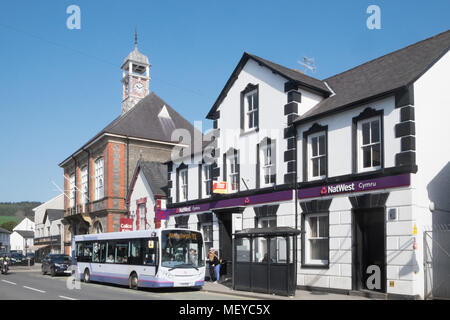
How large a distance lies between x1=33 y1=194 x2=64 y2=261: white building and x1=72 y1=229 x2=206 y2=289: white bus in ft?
138

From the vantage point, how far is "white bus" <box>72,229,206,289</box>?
2152 centimetres

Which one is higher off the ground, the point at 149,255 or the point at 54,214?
the point at 54,214

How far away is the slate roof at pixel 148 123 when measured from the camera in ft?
151

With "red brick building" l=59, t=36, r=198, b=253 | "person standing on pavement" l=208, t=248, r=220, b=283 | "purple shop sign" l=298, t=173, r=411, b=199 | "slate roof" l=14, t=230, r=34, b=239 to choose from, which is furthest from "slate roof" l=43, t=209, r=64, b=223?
"slate roof" l=14, t=230, r=34, b=239

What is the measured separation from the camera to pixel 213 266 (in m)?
25.8

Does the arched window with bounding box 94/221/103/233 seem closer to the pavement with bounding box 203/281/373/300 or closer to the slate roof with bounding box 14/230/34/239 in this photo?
the pavement with bounding box 203/281/373/300

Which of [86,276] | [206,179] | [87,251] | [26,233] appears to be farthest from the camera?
[26,233]

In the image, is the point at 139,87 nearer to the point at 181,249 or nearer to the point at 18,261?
the point at 18,261

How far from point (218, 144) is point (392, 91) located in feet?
36.4

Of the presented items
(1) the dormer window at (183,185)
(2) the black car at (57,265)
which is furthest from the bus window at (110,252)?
(2) the black car at (57,265)

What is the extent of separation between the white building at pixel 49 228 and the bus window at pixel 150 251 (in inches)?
1775

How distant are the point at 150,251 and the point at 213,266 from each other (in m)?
4.67

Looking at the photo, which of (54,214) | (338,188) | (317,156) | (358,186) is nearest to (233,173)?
(317,156)

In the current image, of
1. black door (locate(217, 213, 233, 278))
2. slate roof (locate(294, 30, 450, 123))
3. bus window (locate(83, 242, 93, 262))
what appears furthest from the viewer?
bus window (locate(83, 242, 93, 262))
